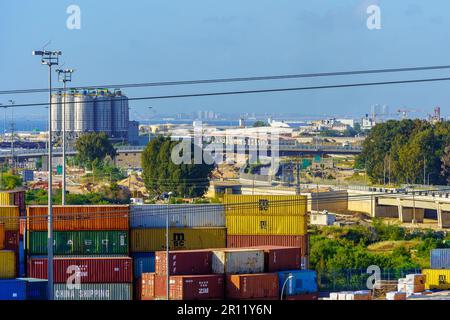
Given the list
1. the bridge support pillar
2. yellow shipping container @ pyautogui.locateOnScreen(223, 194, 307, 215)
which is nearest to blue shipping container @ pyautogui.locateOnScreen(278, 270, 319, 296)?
yellow shipping container @ pyautogui.locateOnScreen(223, 194, 307, 215)

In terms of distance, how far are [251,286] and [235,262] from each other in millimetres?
624

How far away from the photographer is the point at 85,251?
2597cm

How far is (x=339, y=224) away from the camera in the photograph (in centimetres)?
4922

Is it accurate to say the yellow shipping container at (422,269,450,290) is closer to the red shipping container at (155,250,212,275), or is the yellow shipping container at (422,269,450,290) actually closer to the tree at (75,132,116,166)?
the red shipping container at (155,250,212,275)

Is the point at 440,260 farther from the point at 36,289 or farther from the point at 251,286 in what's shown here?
the point at 36,289

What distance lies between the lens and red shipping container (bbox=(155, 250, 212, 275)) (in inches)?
881

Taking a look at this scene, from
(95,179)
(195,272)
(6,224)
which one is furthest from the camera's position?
(95,179)

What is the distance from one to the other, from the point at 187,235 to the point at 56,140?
88523 mm

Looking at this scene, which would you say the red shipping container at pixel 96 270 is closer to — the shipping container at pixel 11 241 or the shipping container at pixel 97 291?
the shipping container at pixel 97 291

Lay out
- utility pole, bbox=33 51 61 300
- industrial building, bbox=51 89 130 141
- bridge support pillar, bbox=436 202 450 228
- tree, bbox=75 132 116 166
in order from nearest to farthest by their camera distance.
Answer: utility pole, bbox=33 51 61 300 < bridge support pillar, bbox=436 202 450 228 < tree, bbox=75 132 116 166 < industrial building, bbox=51 89 130 141

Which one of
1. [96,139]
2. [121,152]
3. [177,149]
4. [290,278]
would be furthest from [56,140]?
[290,278]

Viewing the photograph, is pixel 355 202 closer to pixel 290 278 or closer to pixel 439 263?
pixel 439 263

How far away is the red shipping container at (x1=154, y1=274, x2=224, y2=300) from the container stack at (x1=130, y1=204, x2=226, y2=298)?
125 inches

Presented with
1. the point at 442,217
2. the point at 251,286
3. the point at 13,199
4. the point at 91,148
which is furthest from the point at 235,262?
the point at 91,148
